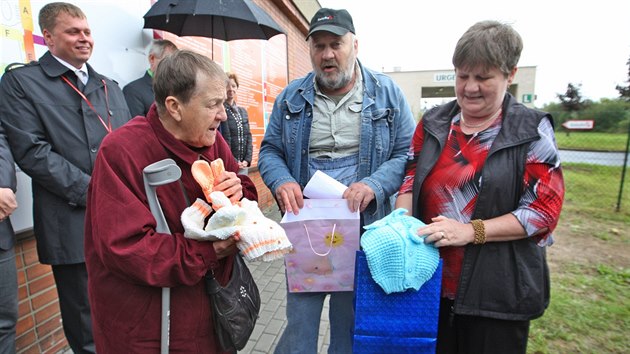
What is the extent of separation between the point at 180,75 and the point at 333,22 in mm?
962

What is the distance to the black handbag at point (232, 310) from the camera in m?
1.39

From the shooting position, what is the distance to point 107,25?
2969mm

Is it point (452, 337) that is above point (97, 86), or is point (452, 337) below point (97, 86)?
below

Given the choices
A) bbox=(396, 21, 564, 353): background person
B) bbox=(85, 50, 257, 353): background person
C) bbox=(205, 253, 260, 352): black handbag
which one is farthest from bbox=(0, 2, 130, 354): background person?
bbox=(396, 21, 564, 353): background person

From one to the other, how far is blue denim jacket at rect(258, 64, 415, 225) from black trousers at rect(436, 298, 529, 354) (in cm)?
65

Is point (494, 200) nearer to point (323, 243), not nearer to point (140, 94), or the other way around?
point (323, 243)

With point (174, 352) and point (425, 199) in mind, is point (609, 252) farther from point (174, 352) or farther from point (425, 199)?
point (174, 352)

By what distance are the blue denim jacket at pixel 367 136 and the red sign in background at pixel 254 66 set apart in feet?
8.56

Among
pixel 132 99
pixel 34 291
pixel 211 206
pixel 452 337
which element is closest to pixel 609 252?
pixel 452 337

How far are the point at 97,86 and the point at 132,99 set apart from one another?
2.06 feet

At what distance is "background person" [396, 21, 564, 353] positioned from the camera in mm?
1327

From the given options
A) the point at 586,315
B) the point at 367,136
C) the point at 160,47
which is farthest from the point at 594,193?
the point at 160,47

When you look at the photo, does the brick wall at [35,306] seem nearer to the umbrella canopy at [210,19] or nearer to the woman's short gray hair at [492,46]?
the umbrella canopy at [210,19]

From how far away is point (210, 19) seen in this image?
3.64m
